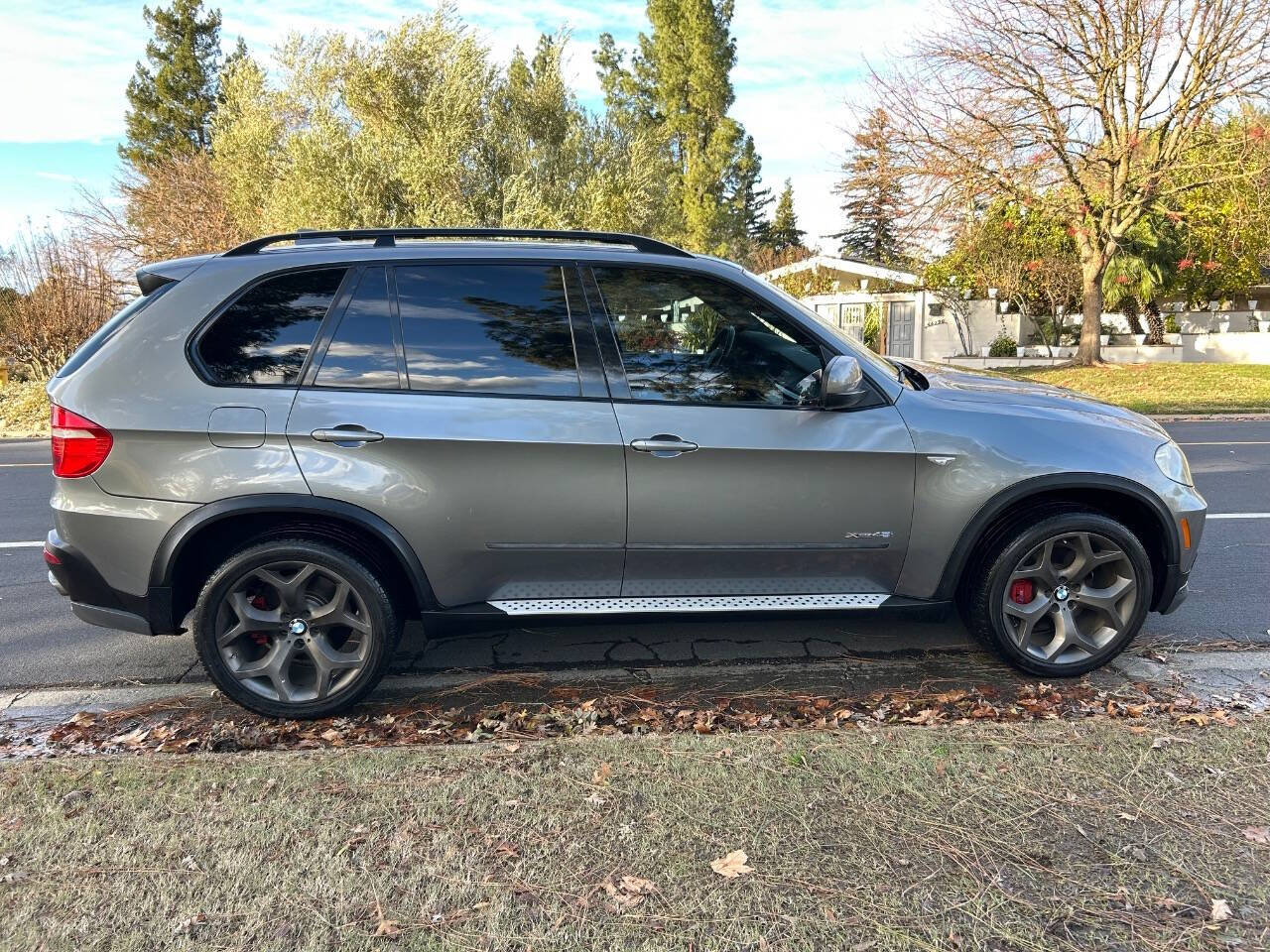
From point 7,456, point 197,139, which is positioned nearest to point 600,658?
point 7,456

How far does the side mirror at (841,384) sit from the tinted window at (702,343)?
0.28 ft

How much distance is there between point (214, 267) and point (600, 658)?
2.39 m

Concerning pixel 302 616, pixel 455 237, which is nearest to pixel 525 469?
pixel 302 616

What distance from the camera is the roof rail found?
3738mm

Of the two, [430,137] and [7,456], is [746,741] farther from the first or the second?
[430,137]

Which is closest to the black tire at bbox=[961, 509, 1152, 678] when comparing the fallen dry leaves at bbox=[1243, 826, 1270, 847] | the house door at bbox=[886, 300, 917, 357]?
the fallen dry leaves at bbox=[1243, 826, 1270, 847]

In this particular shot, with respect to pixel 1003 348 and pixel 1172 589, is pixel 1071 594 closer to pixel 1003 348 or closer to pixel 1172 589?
pixel 1172 589

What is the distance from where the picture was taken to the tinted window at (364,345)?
348cm

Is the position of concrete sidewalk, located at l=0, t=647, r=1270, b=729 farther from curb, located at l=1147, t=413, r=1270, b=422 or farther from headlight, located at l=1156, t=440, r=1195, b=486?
curb, located at l=1147, t=413, r=1270, b=422

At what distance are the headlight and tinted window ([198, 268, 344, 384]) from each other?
139 inches

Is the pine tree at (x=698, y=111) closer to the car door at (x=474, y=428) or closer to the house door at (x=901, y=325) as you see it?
the house door at (x=901, y=325)

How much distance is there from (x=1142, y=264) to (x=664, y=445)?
26.7 metres

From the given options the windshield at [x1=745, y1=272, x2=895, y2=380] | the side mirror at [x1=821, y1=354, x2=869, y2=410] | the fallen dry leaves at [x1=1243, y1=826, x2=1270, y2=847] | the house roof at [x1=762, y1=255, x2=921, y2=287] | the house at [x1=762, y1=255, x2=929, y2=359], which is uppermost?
the house roof at [x1=762, y1=255, x2=921, y2=287]

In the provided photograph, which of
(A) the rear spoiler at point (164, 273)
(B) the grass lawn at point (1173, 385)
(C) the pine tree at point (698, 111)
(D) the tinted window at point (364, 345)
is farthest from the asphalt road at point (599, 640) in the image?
(C) the pine tree at point (698, 111)
